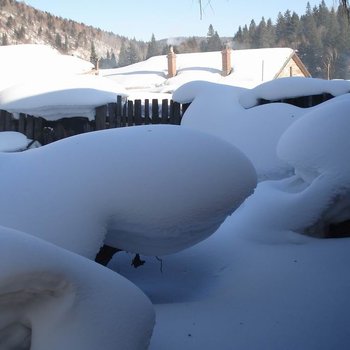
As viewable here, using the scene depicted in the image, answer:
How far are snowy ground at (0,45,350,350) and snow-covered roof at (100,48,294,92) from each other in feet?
78.1

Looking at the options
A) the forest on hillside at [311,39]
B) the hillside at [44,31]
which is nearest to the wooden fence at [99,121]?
the forest on hillside at [311,39]

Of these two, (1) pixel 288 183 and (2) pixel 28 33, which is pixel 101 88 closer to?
(1) pixel 288 183

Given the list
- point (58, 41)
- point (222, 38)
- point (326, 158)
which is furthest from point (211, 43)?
point (326, 158)

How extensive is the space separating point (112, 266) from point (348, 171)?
1.75 m

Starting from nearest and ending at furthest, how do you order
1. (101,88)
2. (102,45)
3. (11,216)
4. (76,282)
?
(76,282), (11,216), (101,88), (102,45)

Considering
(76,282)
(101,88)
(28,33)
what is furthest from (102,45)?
(76,282)

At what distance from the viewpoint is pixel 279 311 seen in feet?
8.79

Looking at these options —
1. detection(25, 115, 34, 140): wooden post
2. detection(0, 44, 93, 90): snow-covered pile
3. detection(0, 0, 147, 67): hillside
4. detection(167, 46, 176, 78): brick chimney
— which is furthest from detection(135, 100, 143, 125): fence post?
detection(0, 0, 147, 67): hillside

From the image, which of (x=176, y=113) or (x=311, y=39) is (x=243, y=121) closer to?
(x=176, y=113)

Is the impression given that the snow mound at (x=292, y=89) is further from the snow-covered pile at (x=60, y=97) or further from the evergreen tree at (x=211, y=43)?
the evergreen tree at (x=211, y=43)

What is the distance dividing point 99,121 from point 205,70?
81.3 ft

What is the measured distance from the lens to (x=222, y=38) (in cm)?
8394

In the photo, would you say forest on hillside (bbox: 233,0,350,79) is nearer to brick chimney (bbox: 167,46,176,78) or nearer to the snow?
brick chimney (bbox: 167,46,176,78)

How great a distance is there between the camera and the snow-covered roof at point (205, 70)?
28.9 metres
